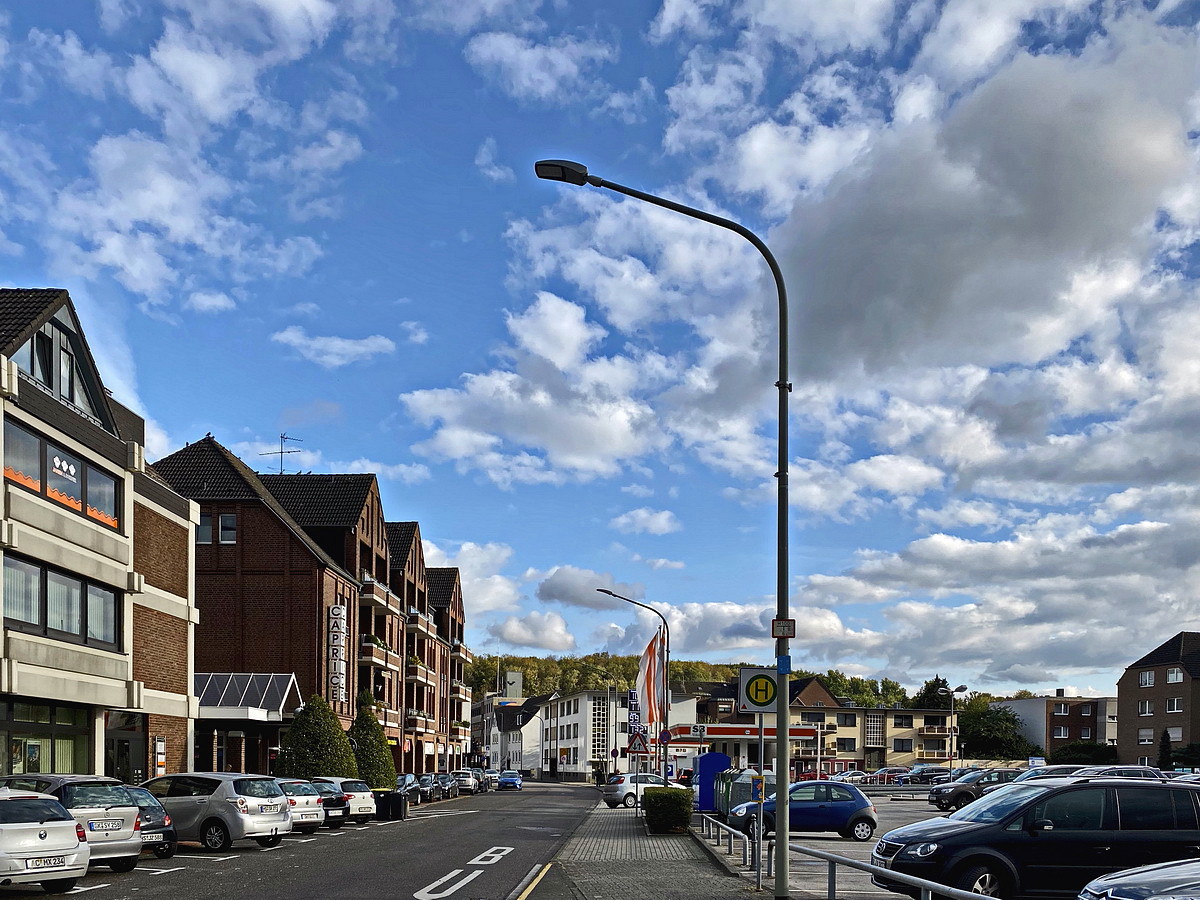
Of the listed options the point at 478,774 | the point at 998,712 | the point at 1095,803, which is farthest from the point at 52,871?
the point at 998,712

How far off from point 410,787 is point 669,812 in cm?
2779

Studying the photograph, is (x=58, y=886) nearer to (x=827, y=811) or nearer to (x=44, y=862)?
(x=44, y=862)

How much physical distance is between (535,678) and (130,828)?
160812 millimetres

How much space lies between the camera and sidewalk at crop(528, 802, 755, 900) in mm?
17125

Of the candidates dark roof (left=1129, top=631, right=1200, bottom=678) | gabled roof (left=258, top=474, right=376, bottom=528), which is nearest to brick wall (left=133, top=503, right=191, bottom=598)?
gabled roof (left=258, top=474, right=376, bottom=528)

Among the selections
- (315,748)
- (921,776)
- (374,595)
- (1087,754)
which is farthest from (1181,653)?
(315,748)

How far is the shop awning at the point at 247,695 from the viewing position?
46500 mm

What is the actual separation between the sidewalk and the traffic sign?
8.64 feet

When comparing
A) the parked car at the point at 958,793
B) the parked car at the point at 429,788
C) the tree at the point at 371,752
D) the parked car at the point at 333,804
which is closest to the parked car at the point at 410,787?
the parked car at the point at 429,788

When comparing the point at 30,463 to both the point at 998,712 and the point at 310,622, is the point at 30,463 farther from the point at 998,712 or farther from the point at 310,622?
the point at 998,712

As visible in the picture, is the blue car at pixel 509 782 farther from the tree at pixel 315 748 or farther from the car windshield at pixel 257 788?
the car windshield at pixel 257 788

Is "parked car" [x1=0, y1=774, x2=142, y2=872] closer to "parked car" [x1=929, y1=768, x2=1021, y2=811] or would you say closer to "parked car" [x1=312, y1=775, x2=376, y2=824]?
"parked car" [x1=312, y1=775, x2=376, y2=824]

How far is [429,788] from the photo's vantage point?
61.0 metres

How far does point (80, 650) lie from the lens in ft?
101
